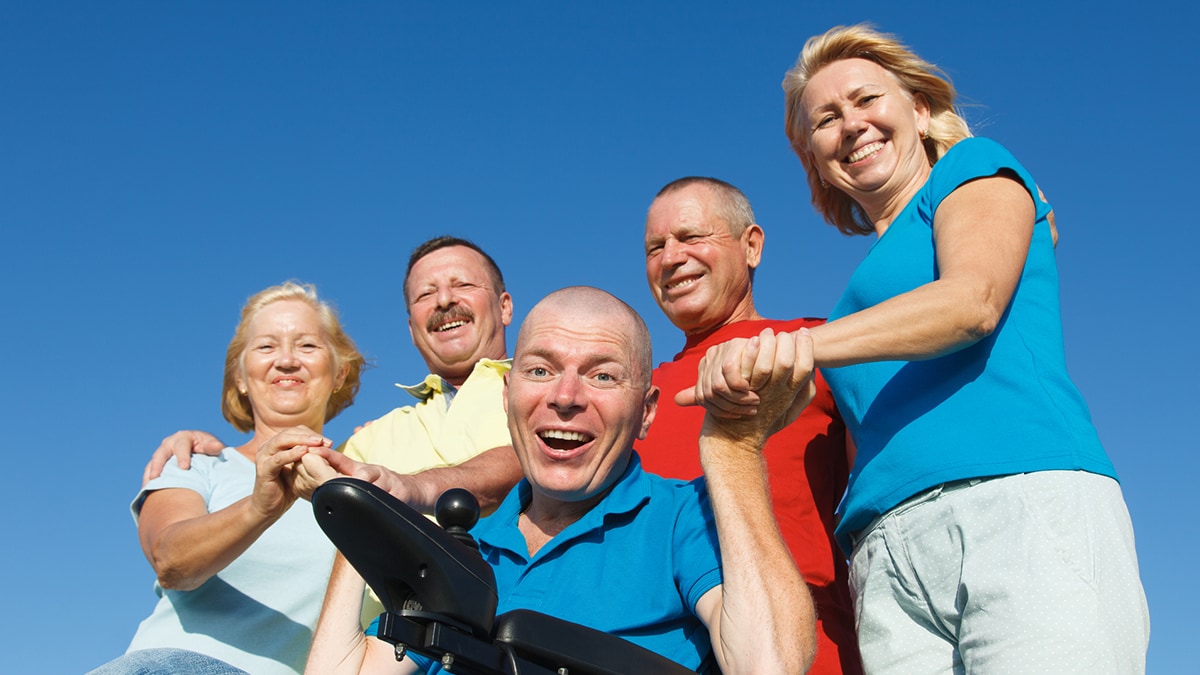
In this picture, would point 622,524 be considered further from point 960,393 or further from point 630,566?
point 960,393

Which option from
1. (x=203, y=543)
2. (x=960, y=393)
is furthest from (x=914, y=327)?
(x=203, y=543)

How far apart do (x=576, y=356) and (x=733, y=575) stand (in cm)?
82

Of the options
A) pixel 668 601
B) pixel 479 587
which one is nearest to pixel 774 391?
pixel 668 601

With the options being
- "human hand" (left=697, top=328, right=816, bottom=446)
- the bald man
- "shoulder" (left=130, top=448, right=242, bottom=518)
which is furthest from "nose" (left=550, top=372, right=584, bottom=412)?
"shoulder" (left=130, top=448, right=242, bottom=518)

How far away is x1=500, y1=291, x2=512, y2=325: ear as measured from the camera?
5.24 meters

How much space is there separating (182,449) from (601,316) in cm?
211

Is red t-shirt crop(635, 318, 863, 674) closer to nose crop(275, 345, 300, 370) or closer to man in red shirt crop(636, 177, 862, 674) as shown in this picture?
man in red shirt crop(636, 177, 862, 674)

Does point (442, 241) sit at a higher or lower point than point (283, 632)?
higher

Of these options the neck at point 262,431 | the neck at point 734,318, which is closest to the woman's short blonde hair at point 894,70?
the neck at point 734,318

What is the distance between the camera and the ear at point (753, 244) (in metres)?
4.57

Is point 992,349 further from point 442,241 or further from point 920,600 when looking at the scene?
point 442,241

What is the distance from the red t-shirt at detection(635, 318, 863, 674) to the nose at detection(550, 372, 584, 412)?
715mm

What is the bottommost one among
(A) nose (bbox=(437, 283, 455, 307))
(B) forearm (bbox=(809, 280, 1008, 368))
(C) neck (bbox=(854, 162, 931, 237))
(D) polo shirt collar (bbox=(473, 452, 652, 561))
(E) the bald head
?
(D) polo shirt collar (bbox=(473, 452, 652, 561))

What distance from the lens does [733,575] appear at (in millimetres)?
2365
